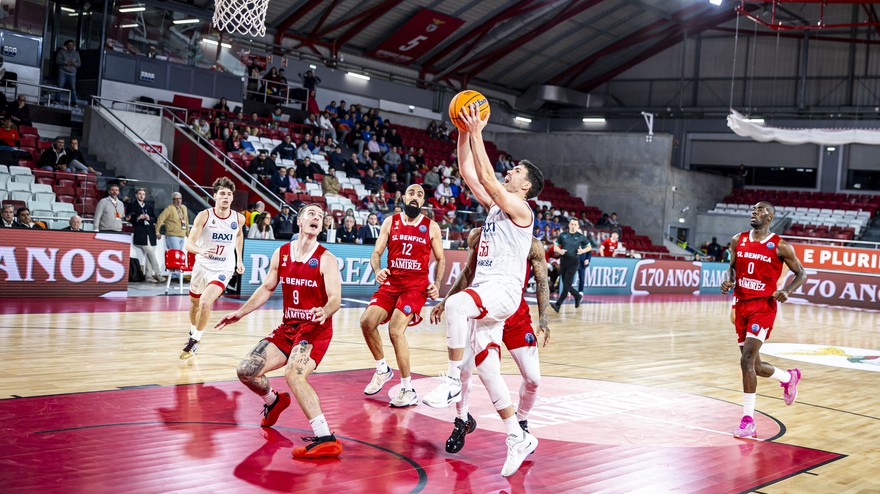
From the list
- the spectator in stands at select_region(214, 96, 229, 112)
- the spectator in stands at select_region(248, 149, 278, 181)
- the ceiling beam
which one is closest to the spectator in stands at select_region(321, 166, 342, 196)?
the spectator in stands at select_region(248, 149, 278, 181)

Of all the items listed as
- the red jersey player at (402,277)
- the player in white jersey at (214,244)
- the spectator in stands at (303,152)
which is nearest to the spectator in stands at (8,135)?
the spectator in stands at (303,152)

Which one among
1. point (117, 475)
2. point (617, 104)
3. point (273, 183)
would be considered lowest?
point (117, 475)

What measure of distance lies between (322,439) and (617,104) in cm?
4112

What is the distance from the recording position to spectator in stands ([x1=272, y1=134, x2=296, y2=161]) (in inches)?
956

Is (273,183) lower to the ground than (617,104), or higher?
lower

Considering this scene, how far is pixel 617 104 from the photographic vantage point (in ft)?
147

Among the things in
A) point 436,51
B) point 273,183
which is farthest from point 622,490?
point 436,51

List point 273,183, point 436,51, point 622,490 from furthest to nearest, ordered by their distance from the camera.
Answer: point 436,51 → point 273,183 → point 622,490

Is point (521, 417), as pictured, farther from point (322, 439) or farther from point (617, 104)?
point (617, 104)

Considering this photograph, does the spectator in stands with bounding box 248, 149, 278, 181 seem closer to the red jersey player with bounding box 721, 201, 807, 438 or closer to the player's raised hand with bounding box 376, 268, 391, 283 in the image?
the player's raised hand with bounding box 376, 268, 391, 283

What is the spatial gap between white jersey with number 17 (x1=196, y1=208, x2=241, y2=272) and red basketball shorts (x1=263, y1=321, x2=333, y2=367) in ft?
12.2

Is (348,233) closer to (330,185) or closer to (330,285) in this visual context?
(330,185)

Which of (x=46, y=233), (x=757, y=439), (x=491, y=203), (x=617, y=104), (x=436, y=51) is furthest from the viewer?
(x=617, y=104)

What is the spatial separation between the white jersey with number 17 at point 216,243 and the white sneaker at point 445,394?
11.7 ft
